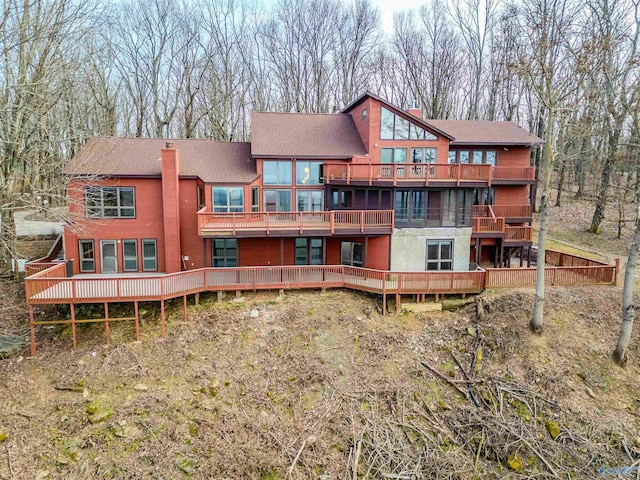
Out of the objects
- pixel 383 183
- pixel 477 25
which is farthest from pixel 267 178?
pixel 477 25

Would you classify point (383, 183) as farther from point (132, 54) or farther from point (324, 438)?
point (132, 54)

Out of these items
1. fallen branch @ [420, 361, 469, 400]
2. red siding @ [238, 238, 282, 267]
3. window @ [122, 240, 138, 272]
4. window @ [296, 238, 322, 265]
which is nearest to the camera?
fallen branch @ [420, 361, 469, 400]

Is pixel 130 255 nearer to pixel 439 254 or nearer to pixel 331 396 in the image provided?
pixel 331 396

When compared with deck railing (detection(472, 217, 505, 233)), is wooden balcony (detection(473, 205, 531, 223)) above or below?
above

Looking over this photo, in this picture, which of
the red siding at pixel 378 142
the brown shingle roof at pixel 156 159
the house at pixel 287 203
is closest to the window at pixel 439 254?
the house at pixel 287 203

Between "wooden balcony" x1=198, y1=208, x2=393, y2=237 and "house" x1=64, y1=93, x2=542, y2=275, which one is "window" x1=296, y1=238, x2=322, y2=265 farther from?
"wooden balcony" x1=198, y1=208, x2=393, y2=237
